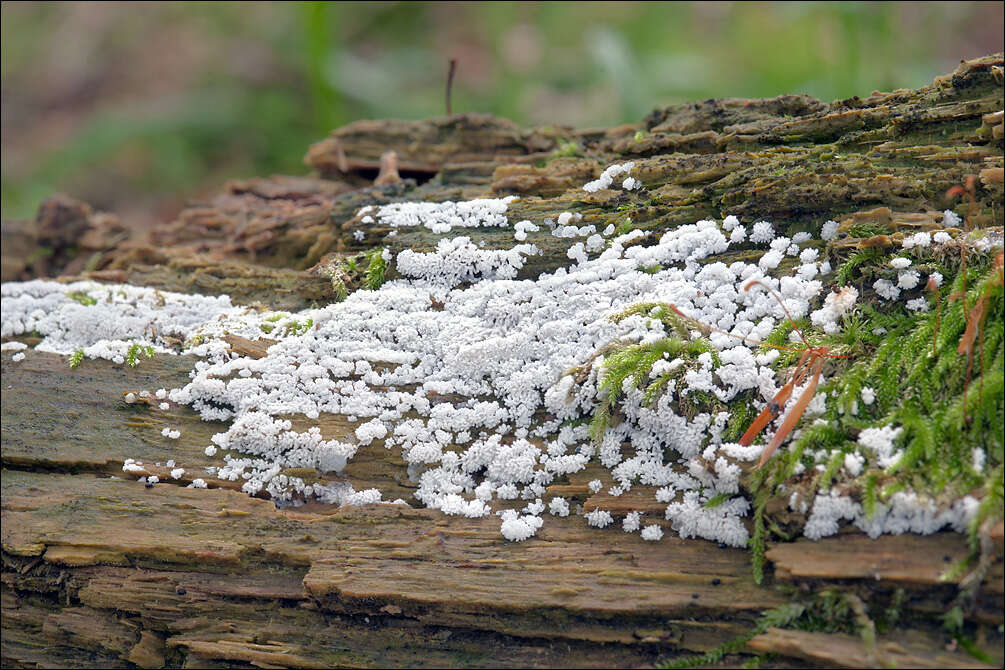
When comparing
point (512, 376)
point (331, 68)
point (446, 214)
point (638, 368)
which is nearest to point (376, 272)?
point (446, 214)

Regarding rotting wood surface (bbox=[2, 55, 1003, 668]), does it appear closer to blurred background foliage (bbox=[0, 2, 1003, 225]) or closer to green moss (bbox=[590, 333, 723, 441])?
green moss (bbox=[590, 333, 723, 441])

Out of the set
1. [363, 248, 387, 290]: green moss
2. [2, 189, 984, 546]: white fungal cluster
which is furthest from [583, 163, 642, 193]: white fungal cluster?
[363, 248, 387, 290]: green moss

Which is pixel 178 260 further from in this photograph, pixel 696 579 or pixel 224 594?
pixel 696 579

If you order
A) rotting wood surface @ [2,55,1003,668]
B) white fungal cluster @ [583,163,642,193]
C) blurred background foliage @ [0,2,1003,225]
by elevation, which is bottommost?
rotting wood surface @ [2,55,1003,668]

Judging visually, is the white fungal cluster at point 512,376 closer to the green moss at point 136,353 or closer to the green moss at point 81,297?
the green moss at point 136,353

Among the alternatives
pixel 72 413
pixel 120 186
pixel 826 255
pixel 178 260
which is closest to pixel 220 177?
pixel 120 186

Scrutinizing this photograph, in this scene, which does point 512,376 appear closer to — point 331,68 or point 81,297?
point 81,297
